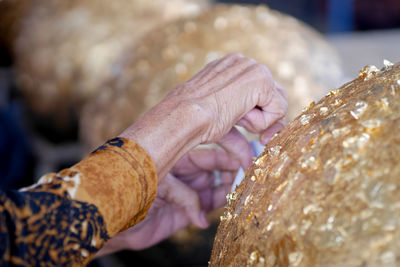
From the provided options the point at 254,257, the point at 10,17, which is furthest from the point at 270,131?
the point at 10,17

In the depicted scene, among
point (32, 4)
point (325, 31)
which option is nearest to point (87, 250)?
point (32, 4)

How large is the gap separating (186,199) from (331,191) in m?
0.37

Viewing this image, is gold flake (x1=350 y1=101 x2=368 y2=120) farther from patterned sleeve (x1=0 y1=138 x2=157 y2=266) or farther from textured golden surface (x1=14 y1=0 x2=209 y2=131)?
textured golden surface (x1=14 y1=0 x2=209 y2=131)

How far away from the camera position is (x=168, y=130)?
0.47 meters

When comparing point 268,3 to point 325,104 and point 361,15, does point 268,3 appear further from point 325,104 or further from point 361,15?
point 325,104

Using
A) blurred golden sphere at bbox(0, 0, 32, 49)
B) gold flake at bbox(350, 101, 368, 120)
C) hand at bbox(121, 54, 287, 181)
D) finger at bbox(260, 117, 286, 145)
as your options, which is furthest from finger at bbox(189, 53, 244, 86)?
blurred golden sphere at bbox(0, 0, 32, 49)

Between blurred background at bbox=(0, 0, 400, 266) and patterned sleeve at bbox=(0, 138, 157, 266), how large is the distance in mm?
366

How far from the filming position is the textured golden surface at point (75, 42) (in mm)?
1063

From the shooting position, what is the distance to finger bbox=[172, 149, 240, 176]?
0.69 metres

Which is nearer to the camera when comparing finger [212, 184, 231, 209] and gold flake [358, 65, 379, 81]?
gold flake [358, 65, 379, 81]

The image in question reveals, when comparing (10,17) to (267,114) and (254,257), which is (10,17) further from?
A: (254,257)

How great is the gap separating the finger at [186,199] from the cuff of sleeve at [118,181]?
0.20m

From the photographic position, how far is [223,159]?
69 centimetres

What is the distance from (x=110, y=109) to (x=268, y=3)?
1420 mm
